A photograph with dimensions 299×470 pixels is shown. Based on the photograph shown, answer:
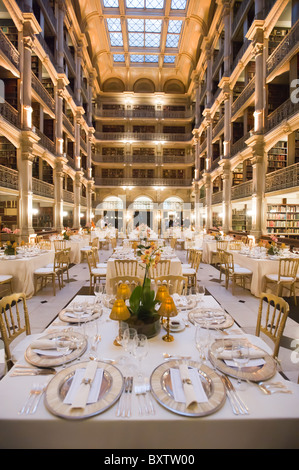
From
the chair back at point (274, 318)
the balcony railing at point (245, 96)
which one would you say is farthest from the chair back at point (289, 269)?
the balcony railing at point (245, 96)

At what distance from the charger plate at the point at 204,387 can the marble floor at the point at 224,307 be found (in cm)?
189

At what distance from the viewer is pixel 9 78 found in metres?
9.07

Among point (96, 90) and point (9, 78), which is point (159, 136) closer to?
point (96, 90)

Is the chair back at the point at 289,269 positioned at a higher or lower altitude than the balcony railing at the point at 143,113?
lower

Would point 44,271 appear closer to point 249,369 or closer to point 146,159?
point 249,369

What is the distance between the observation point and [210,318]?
202 cm

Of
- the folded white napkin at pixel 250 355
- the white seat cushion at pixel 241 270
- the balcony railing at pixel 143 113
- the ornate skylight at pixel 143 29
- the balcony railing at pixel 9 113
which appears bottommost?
the white seat cushion at pixel 241 270

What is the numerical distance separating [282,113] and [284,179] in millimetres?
2197

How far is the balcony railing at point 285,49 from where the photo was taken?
7.22 m

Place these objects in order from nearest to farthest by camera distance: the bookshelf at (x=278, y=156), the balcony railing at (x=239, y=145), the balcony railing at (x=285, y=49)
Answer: the balcony railing at (x=285, y=49)
the bookshelf at (x=278, y=156)
the balcony railing at (x=239, y=145)

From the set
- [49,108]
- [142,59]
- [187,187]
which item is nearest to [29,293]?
[49,108]

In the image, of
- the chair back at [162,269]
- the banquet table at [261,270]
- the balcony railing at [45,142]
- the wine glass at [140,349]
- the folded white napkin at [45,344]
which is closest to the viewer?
the wine glass at [140,349]

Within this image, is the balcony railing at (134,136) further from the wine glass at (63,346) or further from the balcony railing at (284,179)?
the wine glass at (63,346)

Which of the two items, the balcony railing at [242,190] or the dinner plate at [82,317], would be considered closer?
the dinner plate at [82,317]
